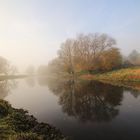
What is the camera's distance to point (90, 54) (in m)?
66.2

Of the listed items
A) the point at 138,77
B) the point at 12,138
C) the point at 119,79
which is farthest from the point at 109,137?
the point at 119,79

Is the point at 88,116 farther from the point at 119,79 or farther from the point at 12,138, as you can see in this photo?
the point at 119,79

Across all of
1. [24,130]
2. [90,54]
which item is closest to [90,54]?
[90,54]

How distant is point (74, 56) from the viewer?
71.0 meters

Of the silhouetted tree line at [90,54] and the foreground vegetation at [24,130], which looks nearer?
the foreground vegetation at [24,130]

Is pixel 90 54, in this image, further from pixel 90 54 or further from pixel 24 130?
pixel 24 130

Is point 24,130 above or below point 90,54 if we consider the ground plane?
below

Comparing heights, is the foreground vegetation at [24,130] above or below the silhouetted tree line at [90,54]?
below

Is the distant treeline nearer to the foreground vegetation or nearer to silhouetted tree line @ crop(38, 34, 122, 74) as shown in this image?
silhouetted tree line @ crop(38, 34, 122, 74)

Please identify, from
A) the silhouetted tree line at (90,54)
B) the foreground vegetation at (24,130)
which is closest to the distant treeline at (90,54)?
the silhouetted tree line at (90,54)

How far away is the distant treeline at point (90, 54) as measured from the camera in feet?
198

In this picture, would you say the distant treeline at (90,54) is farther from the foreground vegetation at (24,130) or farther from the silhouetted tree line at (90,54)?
the foreground vegetation at (24,130)

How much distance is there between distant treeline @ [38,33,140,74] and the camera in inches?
2373

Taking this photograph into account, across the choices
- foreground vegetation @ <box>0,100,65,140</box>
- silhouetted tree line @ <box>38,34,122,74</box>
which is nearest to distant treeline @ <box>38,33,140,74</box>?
silhouetted tree line @ <box>38,34,122,74</box>
